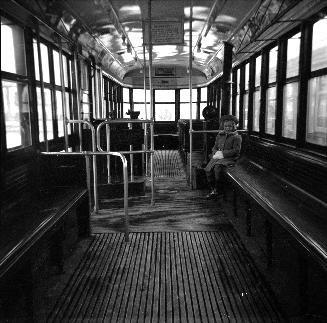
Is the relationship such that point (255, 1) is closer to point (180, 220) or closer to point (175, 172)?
point (180, 220)

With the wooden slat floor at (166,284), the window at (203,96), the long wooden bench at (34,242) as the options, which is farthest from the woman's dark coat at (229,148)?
the window at (203,96)

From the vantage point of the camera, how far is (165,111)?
14.1 metres

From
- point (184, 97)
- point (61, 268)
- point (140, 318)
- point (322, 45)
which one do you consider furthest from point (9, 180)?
point (184, 97)

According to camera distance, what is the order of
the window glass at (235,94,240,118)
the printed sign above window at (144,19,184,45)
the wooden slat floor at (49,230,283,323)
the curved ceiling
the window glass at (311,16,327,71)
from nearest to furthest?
the wooden slat floor at (49,230,283,323)
the window glass at (311,16,327,71)
the curved ceiling
the printed sign above window at (144,19,184,45)
the window glass at (235,94,240,118)

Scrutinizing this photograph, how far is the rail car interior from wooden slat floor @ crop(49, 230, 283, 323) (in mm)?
14

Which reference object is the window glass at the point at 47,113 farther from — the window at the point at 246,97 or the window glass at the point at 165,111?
the window glass at the point at 165,111

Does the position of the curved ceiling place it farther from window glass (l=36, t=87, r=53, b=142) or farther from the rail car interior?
window glass (l=36, t=87, r=53, b=142)

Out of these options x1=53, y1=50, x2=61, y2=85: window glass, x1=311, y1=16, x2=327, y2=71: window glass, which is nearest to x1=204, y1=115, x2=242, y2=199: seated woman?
x1=311, y1=16, x2=327, y2=71: window glass

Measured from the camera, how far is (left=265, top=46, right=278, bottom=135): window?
5.25 m

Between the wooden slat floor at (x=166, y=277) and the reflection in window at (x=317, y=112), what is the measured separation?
1.27 m

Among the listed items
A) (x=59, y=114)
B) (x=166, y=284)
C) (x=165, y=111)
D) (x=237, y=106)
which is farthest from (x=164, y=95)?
(x=166, y=284)

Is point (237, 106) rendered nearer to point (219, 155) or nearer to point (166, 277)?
point (219, 155)

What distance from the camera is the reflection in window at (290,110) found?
14.6ft

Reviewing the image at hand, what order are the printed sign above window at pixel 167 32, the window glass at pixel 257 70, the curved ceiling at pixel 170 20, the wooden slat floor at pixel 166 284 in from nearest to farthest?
1. the wooden slat floor at pixel 166 284
2. the curved ceiling at pixel 170 20
3. the printed sign above window at pixel 167 32
4. the window glass at pixel 257 70
